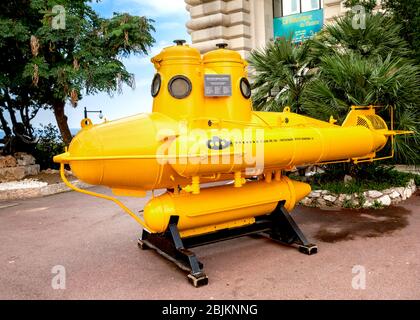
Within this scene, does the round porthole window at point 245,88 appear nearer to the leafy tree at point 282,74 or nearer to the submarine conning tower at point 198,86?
the submarine conning tower at point 198,86

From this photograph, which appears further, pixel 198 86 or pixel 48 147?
pixel 48 147

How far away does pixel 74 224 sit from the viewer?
704 centimetres

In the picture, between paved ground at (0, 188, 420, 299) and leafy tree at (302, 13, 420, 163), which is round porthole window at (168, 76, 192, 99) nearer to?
paved ground at (0, 188, 420, 299)

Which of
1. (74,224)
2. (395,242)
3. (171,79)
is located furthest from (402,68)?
(74,224)

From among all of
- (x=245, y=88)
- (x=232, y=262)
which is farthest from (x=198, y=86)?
(x=232, y=262)

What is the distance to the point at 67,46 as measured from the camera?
11992mm

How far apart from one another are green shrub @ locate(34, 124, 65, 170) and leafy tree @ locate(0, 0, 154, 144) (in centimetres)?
188

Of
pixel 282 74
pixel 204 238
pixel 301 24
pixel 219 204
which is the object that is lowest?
pixel 204 238

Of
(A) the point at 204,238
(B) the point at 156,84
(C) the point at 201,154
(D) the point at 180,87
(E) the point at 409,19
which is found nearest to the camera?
(C) the point at 201,154

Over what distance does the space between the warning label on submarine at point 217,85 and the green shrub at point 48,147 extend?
33.6 feet

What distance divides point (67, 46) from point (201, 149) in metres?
9.79

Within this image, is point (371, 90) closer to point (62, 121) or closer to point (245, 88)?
point (245, 88)

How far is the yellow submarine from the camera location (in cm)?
407

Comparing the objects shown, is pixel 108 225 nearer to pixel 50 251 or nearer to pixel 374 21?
pixel 50 251
